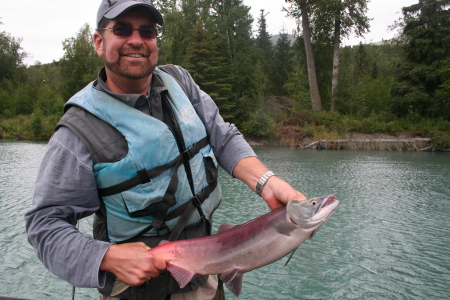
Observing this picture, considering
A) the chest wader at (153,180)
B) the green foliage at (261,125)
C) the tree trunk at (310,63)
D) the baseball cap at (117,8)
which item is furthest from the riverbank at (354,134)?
the baseball cap at (117,8)

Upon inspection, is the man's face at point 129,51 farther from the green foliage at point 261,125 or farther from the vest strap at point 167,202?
the green foliage at point 261,125

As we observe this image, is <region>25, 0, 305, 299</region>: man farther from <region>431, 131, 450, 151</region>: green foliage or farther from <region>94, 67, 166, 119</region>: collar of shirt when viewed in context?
<region>431, 131, 450, 151</region>: green foliage

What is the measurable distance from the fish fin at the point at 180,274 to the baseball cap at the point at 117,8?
1.55 m

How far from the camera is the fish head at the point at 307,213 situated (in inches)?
88.0

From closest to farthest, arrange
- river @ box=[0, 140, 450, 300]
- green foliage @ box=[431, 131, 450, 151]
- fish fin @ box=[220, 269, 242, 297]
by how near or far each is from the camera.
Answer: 1. fish fin @ box=[220, 269, 242, 297]
2. river @ box=[0, 140, 450, 300]
3. green foliage @ box=[431, 131, 450, 151]

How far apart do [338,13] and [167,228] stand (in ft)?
126

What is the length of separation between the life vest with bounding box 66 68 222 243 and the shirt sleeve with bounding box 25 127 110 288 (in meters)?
0.15

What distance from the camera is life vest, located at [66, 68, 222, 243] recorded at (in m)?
2.23

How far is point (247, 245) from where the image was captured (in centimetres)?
235

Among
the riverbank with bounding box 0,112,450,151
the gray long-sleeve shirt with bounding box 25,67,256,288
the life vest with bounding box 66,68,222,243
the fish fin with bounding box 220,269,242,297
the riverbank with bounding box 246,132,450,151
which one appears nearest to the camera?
the gray long-sleeve shirt with bounding box 25,67,256,288

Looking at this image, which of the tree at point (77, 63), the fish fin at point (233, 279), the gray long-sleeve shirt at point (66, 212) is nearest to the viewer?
the gray long-sleeve shirt at point (66, 212)

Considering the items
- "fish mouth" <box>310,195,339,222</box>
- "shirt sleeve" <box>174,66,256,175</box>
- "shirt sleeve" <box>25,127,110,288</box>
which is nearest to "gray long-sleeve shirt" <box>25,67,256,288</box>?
"shirt sleeve" <box>25,127,110,288</box>

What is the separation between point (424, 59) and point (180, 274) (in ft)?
133

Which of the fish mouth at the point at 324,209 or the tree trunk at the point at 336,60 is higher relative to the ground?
Result: the tree trunk at the point at 336,60
